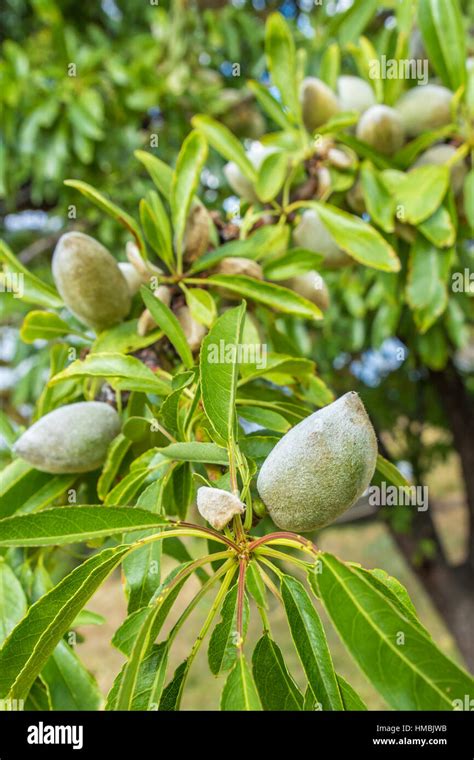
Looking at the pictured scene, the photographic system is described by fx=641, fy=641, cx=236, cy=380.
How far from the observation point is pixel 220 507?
42cm

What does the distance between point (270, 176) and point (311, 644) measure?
57cm

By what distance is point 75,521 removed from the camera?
44 centimetres

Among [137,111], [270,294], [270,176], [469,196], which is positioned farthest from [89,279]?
[137,111]

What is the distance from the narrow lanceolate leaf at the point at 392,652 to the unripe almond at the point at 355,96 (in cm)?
75

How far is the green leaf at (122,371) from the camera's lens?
1.75ft

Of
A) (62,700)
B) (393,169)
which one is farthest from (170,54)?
(62,700)

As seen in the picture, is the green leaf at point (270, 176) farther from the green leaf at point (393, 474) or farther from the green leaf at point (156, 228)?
the green leaf at point (393, 474)

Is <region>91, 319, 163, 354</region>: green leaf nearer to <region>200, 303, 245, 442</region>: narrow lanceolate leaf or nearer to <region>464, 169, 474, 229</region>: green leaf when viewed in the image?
<region>200, 303, 245, 442</region>: narrow lanceolate leaf

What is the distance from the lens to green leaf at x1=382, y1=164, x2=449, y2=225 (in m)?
0.79

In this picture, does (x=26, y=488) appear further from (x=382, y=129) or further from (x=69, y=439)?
(x=382, y=129)

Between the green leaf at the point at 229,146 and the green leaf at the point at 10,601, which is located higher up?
the green leaf at the point at 229,146

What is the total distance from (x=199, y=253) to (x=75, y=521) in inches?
14.3

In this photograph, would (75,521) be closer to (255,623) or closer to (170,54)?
(170,54)

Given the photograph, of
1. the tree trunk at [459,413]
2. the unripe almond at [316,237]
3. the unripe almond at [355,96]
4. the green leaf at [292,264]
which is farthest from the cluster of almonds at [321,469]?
the tree trunk at [459,413]
